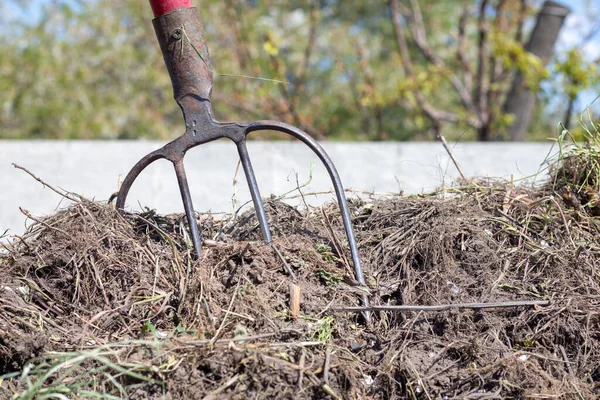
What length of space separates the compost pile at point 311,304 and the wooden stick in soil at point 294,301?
0.02 metres

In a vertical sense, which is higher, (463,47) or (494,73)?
(463,47)

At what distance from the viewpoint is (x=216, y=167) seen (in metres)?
3.04

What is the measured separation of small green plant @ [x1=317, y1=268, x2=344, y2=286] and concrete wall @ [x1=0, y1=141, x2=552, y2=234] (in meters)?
1.44

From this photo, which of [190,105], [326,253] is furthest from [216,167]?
[326,253]

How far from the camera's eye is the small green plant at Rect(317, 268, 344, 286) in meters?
1.42

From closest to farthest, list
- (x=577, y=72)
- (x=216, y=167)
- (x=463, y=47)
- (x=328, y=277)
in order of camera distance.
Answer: (x=328, y=277), (x=216, y=167), (x=577, y=72), (x=463, y=47)

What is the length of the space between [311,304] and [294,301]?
0.13 feet

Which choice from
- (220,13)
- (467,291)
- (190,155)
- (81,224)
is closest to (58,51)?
(220,13)

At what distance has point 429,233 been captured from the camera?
4.86 feet

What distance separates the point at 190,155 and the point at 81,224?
64.0 inches

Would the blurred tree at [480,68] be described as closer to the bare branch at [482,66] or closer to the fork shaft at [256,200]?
the bare branch at [482,66]

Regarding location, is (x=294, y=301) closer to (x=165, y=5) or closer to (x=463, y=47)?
(x=165, y=5)

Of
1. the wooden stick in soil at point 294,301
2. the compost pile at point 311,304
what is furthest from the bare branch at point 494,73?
the wooden stick in soil at point 294,301

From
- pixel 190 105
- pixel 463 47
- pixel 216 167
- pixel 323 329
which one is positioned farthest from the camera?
pixel 463 47
